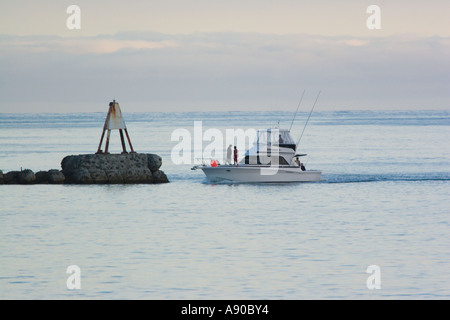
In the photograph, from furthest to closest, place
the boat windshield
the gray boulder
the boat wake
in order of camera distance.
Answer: the boat wake < the boat windshield < the gray boulder

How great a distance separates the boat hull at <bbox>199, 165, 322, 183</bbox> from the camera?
46219 millimetres

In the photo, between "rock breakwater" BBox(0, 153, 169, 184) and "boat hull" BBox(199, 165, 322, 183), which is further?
"boat hull" BBox(199, 165, 322, 183)

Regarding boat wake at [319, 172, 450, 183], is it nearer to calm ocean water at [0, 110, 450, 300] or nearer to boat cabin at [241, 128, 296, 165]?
calm ocean water at [0, 110, 450, 300]

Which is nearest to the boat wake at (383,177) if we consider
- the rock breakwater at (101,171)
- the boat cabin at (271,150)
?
the boat cabin at (271,150)

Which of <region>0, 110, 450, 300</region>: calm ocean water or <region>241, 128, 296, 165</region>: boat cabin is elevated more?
<region>241, 128, 296, 165</region>: boat cabin

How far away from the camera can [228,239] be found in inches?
1142

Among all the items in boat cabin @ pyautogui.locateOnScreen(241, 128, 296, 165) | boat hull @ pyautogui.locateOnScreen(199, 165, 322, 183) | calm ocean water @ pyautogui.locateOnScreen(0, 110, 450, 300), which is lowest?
calm ocean water @ pyautogui.locateOnScreen(0, 110, 450, 300)

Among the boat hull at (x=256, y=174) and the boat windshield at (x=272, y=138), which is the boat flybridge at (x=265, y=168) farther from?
the boat windshield at (x=272, y=138)

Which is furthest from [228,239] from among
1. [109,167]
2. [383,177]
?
[383,177]

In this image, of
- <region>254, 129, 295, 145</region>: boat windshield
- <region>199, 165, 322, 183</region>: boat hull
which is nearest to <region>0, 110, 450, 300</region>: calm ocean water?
<region>199, 165, 322, 183</region>: boat hull

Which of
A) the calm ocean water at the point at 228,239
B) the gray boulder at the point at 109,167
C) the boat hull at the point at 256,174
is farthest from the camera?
the boat hull at the point at 256,174

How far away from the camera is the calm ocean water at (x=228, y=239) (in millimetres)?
21359

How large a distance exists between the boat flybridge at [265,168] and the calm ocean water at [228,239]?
51 cm

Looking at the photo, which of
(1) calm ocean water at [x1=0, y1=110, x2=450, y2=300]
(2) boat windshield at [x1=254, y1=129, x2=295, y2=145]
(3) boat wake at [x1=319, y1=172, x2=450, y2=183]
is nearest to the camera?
(1) calm ocean water at [x1=0, y1=110, x2=450, y2=300]
